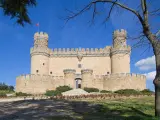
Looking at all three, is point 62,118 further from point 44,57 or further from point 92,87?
point 44,57

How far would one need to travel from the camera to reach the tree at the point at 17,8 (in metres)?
15.6

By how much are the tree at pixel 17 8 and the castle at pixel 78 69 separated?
33.1 metres

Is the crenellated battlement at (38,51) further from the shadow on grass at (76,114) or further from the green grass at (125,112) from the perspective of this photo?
the shadow on grass at (76,114)

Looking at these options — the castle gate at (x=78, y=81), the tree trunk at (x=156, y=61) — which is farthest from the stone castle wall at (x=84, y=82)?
the tree trunk at (x=156, y=61)

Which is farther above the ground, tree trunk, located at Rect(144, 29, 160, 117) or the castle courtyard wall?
the castle courtyard wall

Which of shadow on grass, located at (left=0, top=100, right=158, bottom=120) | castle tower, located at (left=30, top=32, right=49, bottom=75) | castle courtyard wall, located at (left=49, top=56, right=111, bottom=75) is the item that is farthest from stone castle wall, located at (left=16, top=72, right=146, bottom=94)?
shadow on grass, located at (left=0, top=100, right=158, bottom=120)

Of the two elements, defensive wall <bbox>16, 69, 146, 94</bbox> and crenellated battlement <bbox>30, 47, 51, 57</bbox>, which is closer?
defensive wall <bbox>16, 69, 146, 94</bbox>

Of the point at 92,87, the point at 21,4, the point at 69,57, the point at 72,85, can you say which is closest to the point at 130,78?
the point at 92,87

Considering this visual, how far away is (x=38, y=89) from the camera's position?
50.3 m

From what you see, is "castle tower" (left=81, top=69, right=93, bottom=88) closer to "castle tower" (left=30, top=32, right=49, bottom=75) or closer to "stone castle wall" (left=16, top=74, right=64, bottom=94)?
"stone castle wall" (left=16, top=74, right=64, bottom=94)

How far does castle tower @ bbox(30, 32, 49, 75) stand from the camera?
182ft

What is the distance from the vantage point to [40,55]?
183 feet

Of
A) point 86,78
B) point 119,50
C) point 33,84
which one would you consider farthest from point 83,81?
point 119,50

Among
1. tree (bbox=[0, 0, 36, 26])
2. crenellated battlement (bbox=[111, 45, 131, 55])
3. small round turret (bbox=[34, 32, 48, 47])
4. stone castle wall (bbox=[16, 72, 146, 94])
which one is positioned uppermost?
small round turret (bbox=[34, 32, 48, 47])
